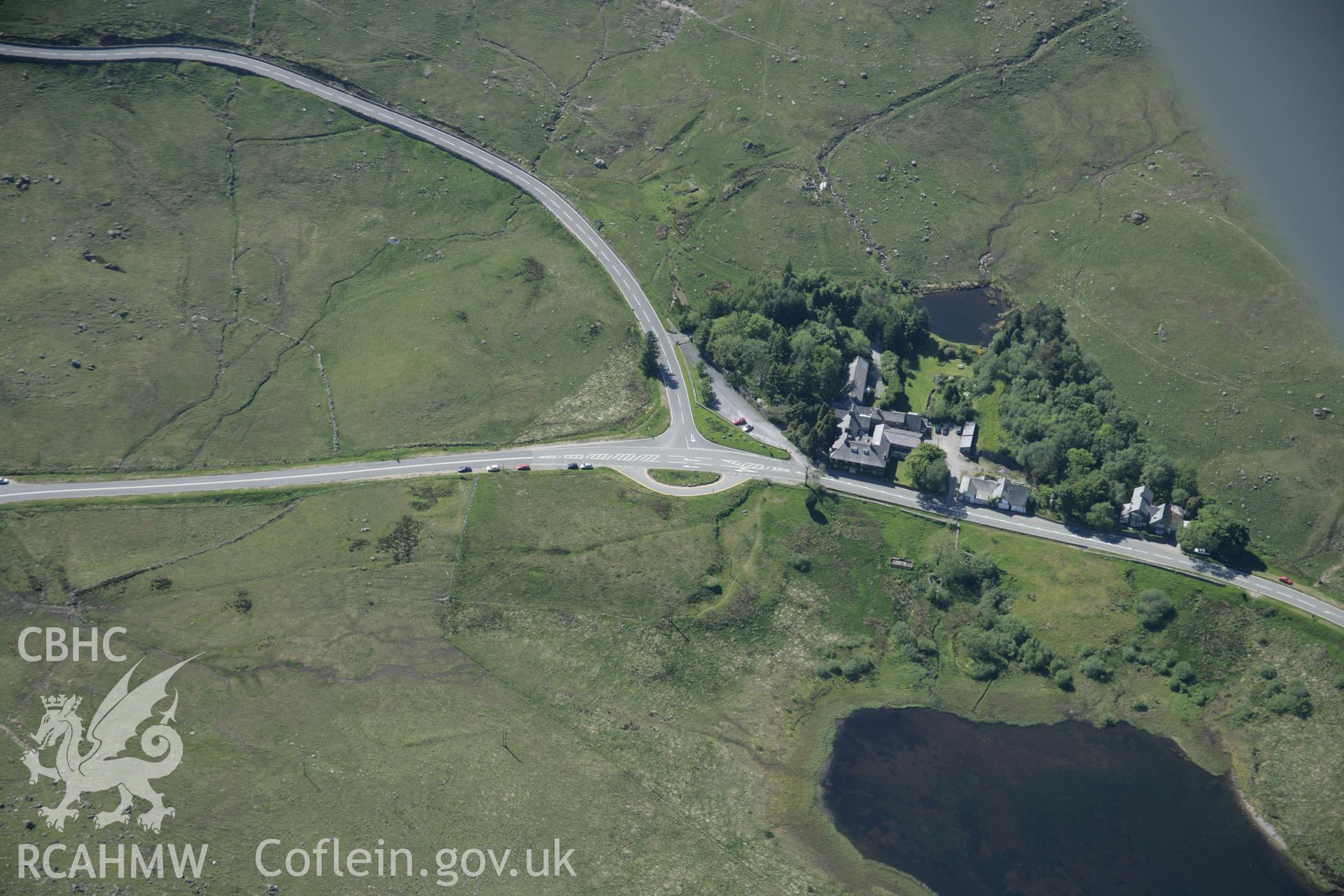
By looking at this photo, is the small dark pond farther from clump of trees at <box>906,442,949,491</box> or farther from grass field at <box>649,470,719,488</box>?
grass field at <box>649,470,719,488</box>

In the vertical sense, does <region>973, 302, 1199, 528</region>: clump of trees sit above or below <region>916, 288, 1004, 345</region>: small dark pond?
below

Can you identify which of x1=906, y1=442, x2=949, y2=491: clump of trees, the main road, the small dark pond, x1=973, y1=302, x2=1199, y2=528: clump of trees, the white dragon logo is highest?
the small dark pond

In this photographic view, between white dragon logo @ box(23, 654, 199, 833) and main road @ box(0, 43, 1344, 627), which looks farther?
main road @ box(0, 43, 1344, 627)

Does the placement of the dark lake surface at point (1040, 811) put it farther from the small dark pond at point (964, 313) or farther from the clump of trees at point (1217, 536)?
the small dark pond at point (964, 313)

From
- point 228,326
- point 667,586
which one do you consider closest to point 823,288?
point 667,586

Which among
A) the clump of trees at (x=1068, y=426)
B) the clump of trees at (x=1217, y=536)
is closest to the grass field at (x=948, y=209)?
the clump of trees at (x=1068, y=426)

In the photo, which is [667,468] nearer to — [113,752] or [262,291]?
[262,291]

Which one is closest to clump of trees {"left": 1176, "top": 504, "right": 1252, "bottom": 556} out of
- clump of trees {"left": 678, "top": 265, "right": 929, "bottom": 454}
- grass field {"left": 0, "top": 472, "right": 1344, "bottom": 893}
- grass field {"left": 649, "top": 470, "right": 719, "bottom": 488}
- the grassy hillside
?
grass field {"left": 0, "top": 472, "right": 1344, "bottom": 893}
